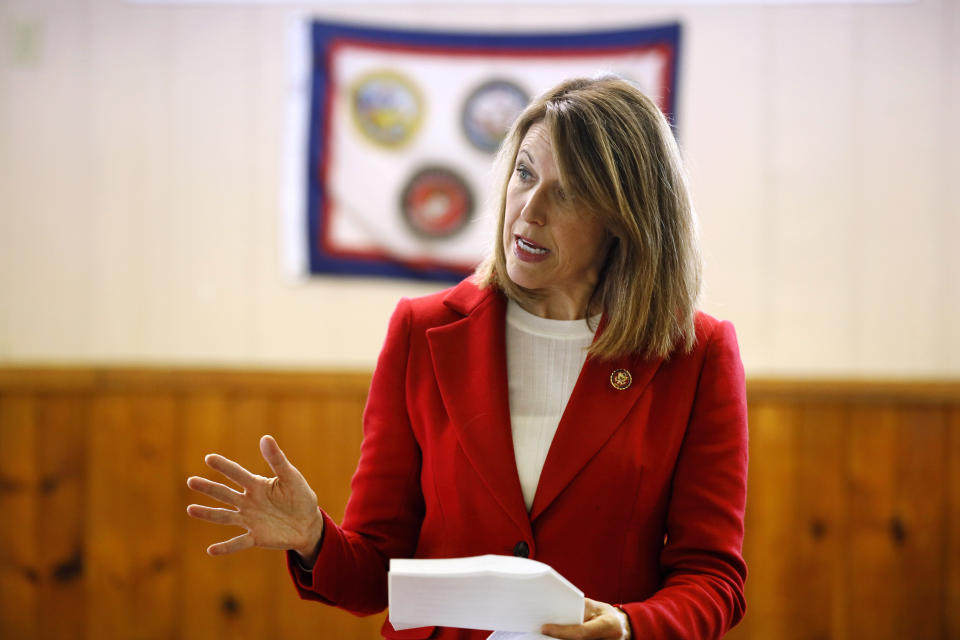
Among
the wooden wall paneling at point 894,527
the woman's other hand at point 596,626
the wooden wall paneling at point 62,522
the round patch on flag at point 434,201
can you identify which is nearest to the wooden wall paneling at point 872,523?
the wooden wall paneling at point 894,527

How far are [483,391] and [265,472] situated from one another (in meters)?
1.56

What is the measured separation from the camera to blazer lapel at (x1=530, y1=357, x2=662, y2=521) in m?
1.14

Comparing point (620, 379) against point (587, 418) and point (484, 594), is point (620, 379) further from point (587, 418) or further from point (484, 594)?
point (484, 594)

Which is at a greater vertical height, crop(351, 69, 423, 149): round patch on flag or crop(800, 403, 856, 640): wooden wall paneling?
crop(351, 69, 423, 149): round patch on flag

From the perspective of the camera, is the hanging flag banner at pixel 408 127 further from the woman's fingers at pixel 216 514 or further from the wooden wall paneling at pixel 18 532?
the woman's fingers at pixel 216 514

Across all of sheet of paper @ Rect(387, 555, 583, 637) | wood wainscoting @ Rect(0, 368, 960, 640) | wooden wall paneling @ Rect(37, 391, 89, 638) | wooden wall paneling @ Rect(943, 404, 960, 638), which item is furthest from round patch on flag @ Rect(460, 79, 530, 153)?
sheet of paper @ Rect(387, 555, 583, 637)

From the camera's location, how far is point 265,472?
2.57 metres

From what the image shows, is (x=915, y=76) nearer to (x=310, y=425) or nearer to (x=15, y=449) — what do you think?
(x=310, y=425)

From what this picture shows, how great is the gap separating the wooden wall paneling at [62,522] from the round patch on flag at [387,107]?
1.25 metres

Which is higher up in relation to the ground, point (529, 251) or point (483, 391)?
point (529, 251)

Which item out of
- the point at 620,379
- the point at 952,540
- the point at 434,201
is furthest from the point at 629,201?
the point at 952,540

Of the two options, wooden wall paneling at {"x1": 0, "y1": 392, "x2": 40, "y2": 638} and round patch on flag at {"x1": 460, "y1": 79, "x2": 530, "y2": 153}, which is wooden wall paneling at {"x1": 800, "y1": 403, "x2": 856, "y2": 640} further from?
wooden wall paneling at {"x1": 0, "y1": 392, "x2": 40, "y2": 638}

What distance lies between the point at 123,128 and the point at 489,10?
122 centimetres

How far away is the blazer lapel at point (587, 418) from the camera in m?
1.14
